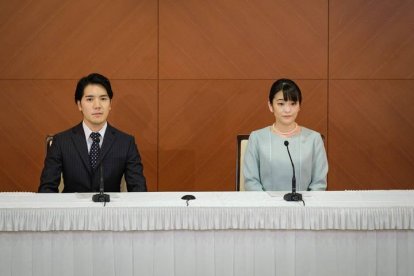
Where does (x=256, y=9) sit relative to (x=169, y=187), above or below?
above

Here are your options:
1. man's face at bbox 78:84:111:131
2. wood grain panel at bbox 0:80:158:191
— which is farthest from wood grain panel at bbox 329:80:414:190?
man's face at bbox 78:84:111:131

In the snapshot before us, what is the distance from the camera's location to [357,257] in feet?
7.41

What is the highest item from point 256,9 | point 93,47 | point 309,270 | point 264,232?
point 256,9

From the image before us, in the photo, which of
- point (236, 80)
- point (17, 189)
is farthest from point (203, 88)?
point (17, 189)

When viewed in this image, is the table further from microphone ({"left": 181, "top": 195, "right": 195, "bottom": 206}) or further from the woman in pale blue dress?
the woman in pale blue dress

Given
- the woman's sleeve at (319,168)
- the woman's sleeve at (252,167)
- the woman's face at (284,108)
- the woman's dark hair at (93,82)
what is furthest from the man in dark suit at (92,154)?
the woman's sleeve at (319,168)

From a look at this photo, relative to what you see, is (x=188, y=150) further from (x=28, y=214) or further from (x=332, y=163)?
(x=28, y=214)

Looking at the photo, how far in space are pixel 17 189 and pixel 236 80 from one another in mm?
2121

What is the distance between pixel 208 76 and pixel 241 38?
426 millimetres

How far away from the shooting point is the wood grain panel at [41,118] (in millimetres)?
4387

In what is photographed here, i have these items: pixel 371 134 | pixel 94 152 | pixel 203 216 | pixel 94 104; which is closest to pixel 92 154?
pixel 94 152

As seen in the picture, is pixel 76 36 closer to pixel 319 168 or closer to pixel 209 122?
pixel 209 122

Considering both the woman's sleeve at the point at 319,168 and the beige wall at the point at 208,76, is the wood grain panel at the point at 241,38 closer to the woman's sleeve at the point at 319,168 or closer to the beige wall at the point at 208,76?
the beige wall at the point at 208,76

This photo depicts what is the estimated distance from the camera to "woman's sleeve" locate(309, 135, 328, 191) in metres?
3.17
